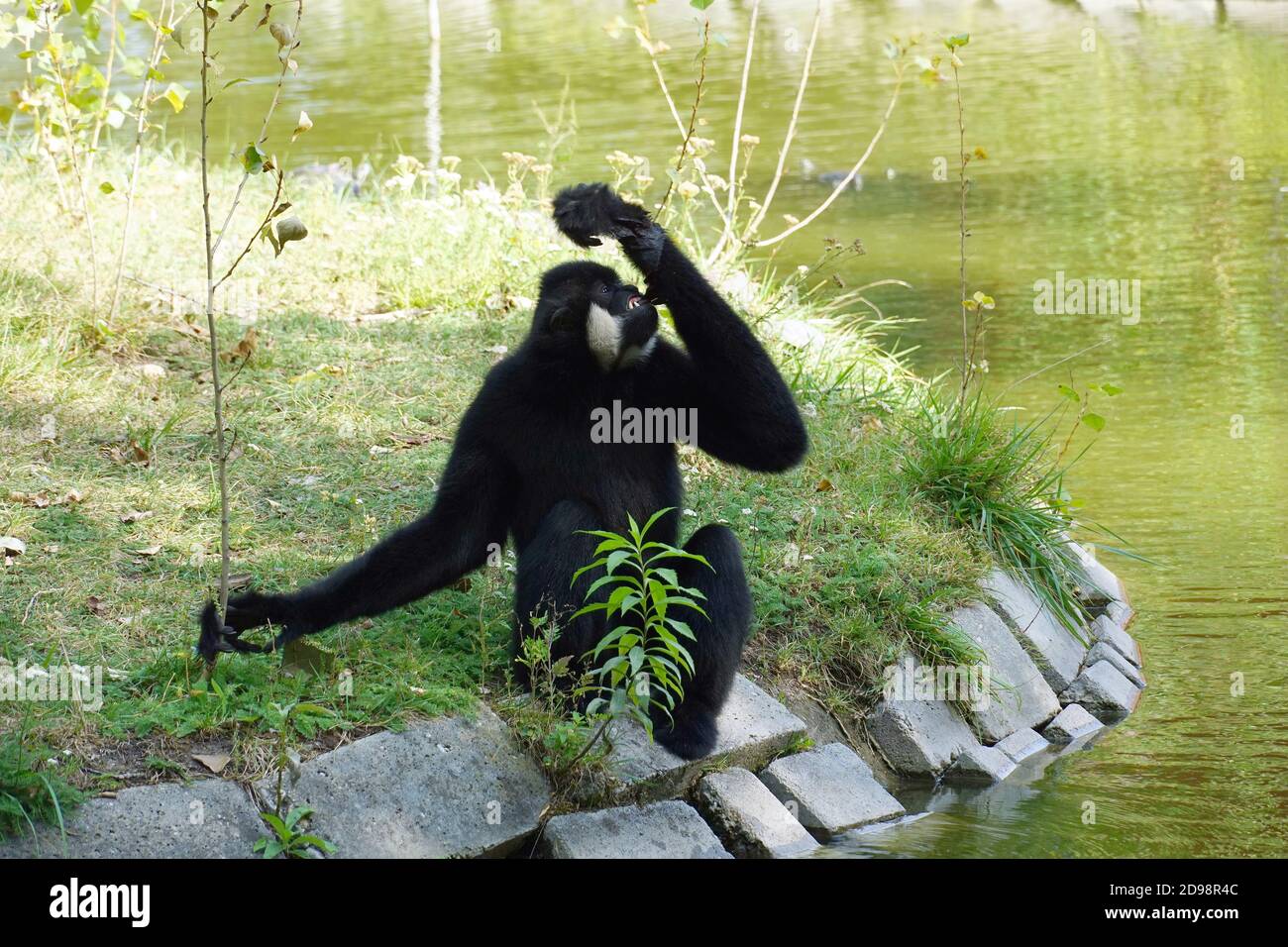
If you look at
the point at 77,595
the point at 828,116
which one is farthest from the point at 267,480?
the point at 828,116

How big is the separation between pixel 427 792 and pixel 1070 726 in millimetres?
2932

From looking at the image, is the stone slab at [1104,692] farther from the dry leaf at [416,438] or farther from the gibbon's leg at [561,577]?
the dry leaf at [416,438]

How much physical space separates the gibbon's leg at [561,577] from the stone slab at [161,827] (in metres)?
1.13

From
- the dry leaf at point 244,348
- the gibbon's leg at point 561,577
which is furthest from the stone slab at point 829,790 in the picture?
the dry leaf at point 244,348

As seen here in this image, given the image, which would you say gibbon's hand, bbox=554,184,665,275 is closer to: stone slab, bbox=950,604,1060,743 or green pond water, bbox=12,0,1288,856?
green pond water, bbox=12,0,1288,856

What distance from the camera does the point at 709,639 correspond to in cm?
493

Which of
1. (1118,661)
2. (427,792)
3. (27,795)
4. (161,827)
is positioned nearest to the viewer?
(27,795)

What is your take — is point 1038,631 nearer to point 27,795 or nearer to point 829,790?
point 829,790

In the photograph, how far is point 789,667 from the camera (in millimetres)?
5699

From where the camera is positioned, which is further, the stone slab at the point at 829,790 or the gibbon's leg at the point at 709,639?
the stone slab at the point at 829,790

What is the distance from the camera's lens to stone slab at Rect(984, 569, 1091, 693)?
6.43m

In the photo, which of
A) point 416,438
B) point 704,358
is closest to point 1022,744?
point 704,358

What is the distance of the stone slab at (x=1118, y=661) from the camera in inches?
254

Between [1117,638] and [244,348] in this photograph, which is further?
[244,348]
